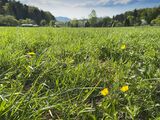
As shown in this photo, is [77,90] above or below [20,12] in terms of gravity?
above

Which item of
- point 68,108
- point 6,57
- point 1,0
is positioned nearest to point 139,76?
point 68,108

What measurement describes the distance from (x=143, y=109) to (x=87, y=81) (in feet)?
2.42

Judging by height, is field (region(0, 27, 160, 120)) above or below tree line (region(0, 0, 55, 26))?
above

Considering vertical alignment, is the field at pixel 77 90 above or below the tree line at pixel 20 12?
above

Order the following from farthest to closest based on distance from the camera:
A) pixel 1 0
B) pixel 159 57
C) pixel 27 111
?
pixel 1 0 < pixel 159 57 < pixel 27 111

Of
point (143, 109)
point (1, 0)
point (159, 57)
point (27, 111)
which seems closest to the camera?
point (27, 111)

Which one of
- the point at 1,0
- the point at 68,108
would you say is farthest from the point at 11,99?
the point at 1,0

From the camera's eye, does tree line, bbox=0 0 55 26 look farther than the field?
Yes

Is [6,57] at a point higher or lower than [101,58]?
higher

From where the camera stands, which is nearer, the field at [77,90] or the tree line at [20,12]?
the field at [77,90]

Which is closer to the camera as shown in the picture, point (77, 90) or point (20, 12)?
point (77, 90)

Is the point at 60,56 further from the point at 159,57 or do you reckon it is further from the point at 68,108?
the point at 68,108

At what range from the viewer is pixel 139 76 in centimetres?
312

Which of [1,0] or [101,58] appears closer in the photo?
[101,58]
